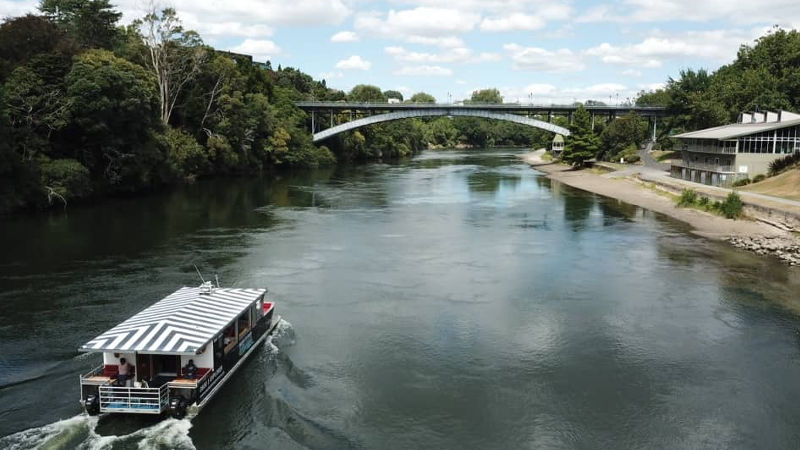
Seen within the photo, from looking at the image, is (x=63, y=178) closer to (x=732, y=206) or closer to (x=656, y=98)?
(x=732, y=206)

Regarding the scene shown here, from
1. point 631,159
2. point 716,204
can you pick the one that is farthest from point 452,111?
point 716,204

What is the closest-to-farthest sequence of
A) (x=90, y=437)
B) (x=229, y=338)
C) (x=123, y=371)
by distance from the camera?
(x=90, y=437) → (x=123, y=371) → (x=229, y=338)

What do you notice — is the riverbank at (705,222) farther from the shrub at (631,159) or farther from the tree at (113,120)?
the tree at (113,120)

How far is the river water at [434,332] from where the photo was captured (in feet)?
58.7

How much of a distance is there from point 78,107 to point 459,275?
37.2 m

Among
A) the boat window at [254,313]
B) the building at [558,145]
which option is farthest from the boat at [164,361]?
the building at [558,145]

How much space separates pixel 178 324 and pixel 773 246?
3520 cm

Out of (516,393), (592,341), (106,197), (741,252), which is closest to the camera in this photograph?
(516,393)

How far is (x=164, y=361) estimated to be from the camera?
749 inches

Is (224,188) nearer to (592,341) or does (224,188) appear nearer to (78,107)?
(78,107)

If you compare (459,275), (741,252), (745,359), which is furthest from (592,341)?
(741,252)

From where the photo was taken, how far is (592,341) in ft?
79.1

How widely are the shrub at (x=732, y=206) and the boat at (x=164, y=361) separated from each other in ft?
133

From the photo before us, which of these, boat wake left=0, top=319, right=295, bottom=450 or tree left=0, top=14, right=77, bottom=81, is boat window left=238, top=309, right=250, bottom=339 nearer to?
boat wake left=0, top=319, right=295, bottom=450
